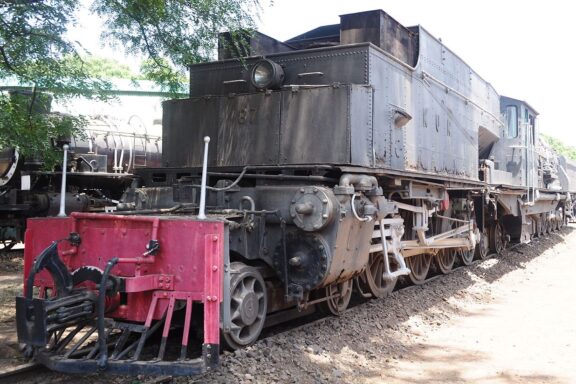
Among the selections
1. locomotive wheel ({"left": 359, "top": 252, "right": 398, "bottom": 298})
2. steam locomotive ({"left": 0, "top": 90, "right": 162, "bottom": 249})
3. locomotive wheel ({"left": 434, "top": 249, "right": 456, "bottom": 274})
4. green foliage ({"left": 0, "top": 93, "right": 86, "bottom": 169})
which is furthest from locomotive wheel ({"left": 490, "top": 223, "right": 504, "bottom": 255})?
green foliage ({"left": 0, "top": 93, "right": 86, "bottom": 169})

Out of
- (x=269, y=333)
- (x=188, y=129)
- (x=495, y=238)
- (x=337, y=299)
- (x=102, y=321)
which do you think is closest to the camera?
(x=102, y=321)

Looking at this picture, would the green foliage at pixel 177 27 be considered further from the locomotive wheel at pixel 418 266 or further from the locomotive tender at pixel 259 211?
the locomotive wheel at pixel 418 266

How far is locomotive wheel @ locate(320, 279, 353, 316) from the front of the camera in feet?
20.1

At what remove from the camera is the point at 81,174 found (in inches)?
472

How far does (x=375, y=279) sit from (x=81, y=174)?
7.49 meters

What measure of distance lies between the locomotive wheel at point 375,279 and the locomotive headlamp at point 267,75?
257 cm

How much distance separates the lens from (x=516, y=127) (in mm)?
13586

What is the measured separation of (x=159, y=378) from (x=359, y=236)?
2.47m

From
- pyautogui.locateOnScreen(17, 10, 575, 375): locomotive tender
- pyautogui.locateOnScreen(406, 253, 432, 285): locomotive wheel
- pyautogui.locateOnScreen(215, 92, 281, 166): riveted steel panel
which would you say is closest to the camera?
pyautogui.locateOnScreen(17, 10, 575, 375): locomotive tender

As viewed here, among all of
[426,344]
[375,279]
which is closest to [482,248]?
[375,279]

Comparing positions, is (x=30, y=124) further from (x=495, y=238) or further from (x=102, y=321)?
(x=495, y=238)

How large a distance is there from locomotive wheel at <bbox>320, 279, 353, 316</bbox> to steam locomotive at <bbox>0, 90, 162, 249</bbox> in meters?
5.58

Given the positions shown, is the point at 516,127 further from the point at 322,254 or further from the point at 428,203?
the point at 322,254

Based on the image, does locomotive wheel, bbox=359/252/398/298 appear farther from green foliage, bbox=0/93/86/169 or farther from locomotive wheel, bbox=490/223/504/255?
locomotive wheel, bbox=490/223/504/255
